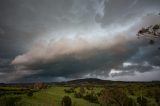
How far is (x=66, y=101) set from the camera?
92.7m

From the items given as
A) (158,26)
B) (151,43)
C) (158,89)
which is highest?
(158,26)

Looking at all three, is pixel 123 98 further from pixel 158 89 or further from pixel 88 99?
pixel 88 99

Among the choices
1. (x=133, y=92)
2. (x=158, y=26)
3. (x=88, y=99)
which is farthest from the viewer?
(x=133, y=92)

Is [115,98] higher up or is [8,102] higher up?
[115,98]

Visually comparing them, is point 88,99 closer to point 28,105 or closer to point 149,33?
point 28,105

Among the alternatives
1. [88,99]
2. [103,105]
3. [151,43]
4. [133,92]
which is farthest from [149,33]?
[133,92]

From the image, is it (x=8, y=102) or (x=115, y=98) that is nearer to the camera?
(x=8, y=102)

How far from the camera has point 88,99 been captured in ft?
373

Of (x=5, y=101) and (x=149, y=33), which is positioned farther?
(x=5, y=101)

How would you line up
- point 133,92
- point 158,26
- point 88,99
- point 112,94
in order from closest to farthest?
point 158,26
point 112,94
point 88,99
point 133,92

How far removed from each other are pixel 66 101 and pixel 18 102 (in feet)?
65.6

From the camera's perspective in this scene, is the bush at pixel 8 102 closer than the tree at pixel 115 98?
Yes

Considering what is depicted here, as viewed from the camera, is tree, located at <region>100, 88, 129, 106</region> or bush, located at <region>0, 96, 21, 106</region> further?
tree, located at <region>100, 88, 129, 106</region>

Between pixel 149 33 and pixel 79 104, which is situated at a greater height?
pixel 149 33
